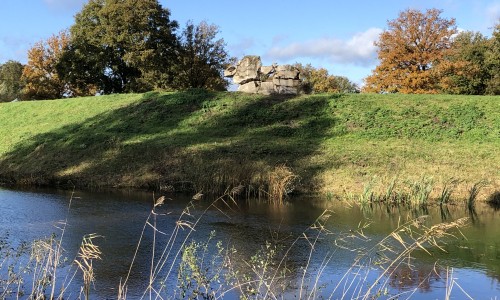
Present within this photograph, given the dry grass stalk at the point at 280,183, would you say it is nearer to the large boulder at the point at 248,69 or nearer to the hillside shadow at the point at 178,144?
the hillside shadow at the point at 178,144

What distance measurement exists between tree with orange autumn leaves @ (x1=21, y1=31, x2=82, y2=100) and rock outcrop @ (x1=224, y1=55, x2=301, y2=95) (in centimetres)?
2569

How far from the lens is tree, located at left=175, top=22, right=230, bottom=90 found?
4879 centimetres

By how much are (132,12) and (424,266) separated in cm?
3935

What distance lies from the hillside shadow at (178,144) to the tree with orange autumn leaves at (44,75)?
78.7 ft

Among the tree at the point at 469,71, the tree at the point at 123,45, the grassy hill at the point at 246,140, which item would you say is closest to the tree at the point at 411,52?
the tree at the point at 469,71

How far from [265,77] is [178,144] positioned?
11.2m

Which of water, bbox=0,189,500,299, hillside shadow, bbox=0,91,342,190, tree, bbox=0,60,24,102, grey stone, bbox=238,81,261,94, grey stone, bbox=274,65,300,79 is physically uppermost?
tree, bbox=0,60,24,102

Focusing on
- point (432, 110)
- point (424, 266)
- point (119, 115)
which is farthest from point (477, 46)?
point (424, 266)

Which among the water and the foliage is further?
the foliage

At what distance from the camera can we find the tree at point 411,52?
133 ft

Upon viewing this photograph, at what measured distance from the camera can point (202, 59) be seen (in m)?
50.2

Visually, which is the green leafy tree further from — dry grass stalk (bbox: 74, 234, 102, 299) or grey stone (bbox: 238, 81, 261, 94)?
dry grass stalk (bbox: 74, 234, 102, 299)

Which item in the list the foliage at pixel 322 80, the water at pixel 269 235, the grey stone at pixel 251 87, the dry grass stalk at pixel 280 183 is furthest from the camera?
the foliage at pixel 322 80

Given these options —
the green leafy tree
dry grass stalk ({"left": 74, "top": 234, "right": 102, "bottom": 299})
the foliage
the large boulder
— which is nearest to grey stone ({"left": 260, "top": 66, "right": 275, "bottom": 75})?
the large boulder
